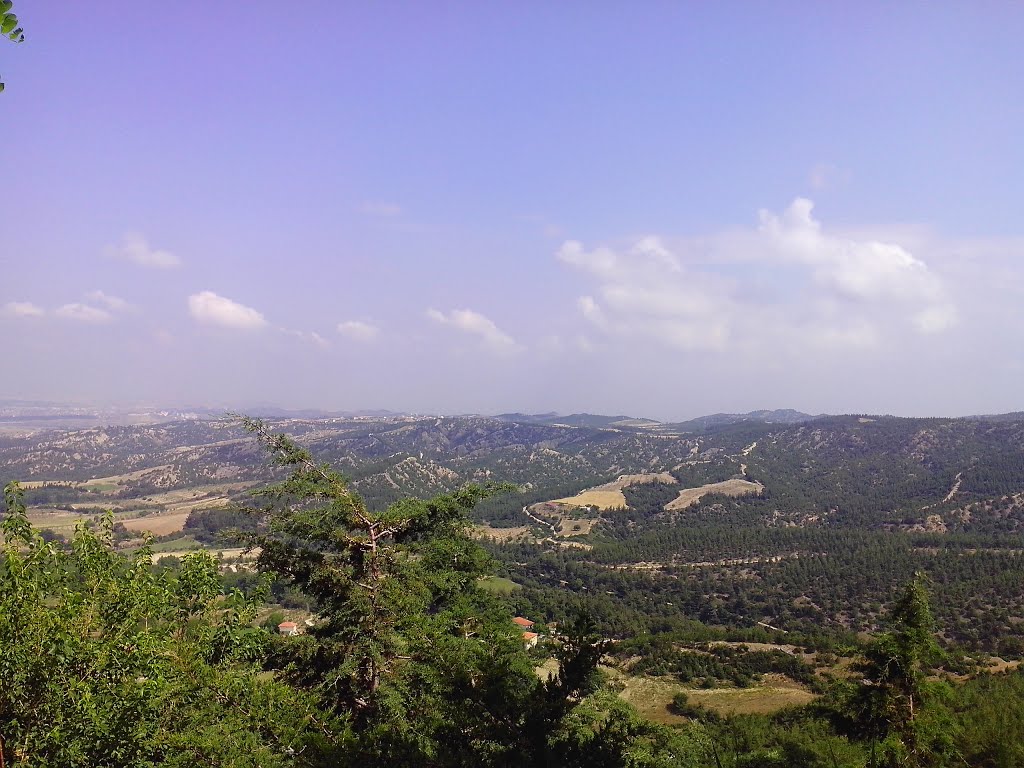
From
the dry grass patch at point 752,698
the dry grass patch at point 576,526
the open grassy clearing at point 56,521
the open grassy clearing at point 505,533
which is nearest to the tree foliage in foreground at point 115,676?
the dry grass patch at point 752,698

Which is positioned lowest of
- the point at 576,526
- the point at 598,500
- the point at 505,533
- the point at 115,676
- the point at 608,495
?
the point at 505,533

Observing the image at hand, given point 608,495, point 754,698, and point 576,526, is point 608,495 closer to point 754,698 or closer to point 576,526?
point 576,526

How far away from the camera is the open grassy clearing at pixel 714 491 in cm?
16738

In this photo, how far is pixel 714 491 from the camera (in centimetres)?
17425

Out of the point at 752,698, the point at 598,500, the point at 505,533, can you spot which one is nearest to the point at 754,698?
the point at 752,698

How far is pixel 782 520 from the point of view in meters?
146

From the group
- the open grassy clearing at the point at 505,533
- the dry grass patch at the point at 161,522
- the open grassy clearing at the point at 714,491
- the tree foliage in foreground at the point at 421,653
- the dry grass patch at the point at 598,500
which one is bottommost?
the open grassy clearing at the point at 505,533

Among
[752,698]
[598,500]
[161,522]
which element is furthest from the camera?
[598,500]

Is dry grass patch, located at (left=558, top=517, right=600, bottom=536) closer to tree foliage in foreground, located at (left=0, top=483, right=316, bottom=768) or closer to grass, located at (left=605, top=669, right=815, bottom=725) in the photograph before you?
grass, located at (left=605, top=669, right=815, bottom=725)

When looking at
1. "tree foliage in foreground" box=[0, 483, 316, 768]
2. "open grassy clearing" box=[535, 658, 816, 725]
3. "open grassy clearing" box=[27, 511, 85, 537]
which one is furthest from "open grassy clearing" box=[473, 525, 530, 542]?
"tree foliage in foreground" box=[0, 483, 316, 768]

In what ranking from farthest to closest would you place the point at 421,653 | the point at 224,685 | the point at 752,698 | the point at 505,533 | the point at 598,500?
the point at 598,500 → the point at 505,533 → the point at 752,698 → the point at 421,653 → the point at 224,685

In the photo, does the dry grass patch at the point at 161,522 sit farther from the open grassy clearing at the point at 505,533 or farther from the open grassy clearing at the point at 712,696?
the open grassy clearing at the point at 712,696

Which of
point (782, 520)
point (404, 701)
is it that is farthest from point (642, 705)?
point (782, 520)

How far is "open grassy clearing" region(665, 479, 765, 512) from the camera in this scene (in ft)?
549
